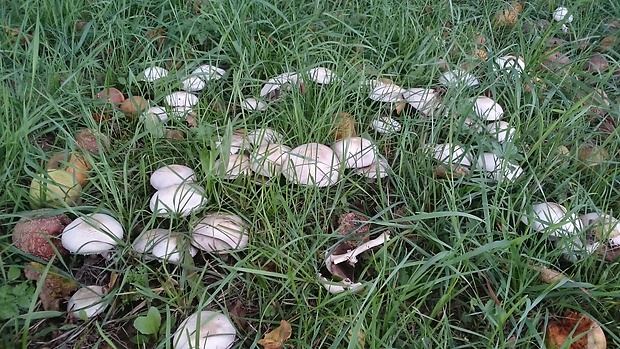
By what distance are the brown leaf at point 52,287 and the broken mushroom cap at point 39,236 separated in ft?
0.18

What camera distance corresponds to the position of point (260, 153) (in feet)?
6.76

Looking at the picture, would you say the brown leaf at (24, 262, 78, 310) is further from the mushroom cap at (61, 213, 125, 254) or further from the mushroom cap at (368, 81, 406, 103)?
the mushroom cap at (368, 81, 406, 103)

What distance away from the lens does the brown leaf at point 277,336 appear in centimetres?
160

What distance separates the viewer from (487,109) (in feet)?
7.72

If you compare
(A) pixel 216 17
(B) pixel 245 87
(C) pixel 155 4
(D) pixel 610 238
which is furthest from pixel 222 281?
(C) pixel 155 4

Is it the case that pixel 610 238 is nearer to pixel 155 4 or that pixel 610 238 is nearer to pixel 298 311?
pixel 298 311

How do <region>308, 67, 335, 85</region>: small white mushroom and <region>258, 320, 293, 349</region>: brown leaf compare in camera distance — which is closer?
<region>258, 320, 293, 349</region>: brown leaf

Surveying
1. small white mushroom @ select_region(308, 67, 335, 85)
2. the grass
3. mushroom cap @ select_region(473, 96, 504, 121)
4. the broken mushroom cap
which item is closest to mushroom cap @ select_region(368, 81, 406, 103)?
the grass

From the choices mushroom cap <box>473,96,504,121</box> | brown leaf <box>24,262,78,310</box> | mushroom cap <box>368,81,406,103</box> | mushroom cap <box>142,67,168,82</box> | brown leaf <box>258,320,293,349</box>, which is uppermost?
mushroom cap <box>142,67,168,82</box>

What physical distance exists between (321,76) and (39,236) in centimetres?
128

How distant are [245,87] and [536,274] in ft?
4.90

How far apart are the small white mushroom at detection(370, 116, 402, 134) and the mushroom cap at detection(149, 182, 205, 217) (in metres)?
0.81

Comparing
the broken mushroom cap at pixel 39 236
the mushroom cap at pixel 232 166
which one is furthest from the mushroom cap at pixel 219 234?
the broken mushroom cap at pixel 39 236

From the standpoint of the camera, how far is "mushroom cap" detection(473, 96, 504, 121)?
91.9 inches
